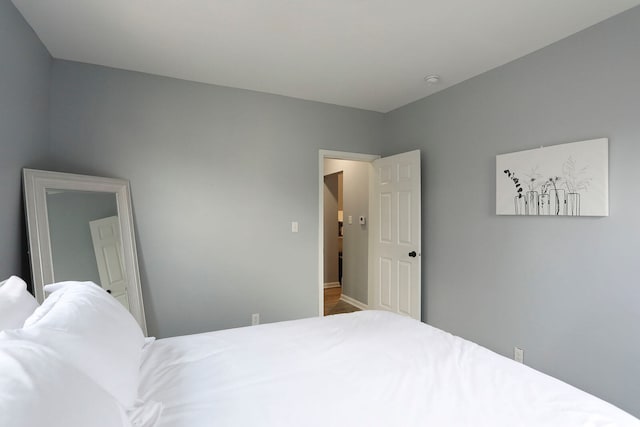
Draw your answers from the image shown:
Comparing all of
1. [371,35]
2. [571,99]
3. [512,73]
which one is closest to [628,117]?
[571,99]

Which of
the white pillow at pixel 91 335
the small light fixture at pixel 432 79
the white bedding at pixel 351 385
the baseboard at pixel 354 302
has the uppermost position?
the small light fixture at pixel 432 79

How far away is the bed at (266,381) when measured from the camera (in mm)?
834

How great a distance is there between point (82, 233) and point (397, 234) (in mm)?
2829

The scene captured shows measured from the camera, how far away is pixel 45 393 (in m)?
0.65

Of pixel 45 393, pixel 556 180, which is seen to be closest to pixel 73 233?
pixel 45 393

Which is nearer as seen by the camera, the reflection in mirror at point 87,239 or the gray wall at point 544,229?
the gray wall at point 544,229

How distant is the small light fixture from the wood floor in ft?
9.89

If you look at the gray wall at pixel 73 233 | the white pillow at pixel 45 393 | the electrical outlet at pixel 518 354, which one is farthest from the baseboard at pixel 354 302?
the white pillow at pixel 45 393

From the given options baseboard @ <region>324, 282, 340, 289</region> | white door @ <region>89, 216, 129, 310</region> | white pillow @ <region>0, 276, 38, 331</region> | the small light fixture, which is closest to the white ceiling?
the small light fixture

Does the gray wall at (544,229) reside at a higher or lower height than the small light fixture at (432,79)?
lower

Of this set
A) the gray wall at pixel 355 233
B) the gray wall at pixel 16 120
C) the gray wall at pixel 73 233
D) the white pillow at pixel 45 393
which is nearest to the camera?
the white pillow at pixel 45 393

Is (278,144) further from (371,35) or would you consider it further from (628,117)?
(628,117)

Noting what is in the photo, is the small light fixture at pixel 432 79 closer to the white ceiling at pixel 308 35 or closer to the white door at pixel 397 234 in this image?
the white ceiling at pixel 308 35

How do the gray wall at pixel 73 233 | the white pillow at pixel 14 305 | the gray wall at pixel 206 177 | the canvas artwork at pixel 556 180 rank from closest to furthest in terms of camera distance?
the white pillow at pixel 14 305 < the canvas artwork at pixel 556 180 < the gray wall at pixel 73 233 < the gray wall at pixel 206 177
